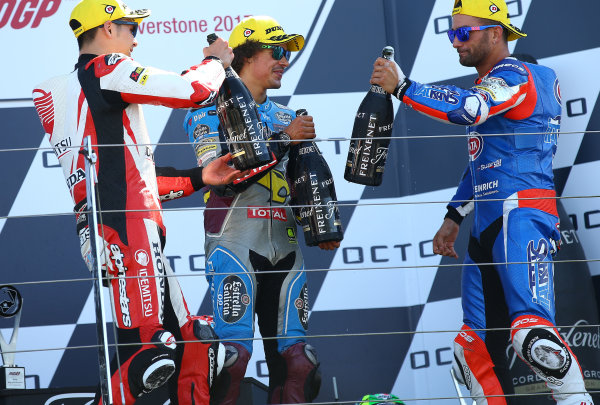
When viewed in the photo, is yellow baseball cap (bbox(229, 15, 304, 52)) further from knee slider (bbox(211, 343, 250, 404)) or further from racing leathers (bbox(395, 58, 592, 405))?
knee slider (bbox(211, 343, 250, 404))

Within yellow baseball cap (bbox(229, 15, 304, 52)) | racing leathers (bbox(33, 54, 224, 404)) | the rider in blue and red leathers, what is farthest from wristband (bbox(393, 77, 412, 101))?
racing leathers (bbox(33, 54, 224, 404))

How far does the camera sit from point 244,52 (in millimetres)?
3367

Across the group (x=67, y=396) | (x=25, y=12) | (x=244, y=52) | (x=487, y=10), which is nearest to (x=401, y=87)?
(x=487, y=10)

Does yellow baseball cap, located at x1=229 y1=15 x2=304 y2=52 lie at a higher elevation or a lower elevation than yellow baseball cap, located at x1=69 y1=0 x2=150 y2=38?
higher

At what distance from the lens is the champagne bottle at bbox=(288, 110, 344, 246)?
3.11m

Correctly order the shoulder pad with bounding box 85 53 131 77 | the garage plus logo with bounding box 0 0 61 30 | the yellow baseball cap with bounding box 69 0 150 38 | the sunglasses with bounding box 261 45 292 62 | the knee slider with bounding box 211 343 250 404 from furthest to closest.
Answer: the garage plus logo with bounding box 0 0 61 30 < the sunglasses with bounding box 261 45 292 62 < the knee slider with bounding box 211 343 250 404 < the yellow baseball cap with bounding box 69 0 150 38 < the shoulder pad with bounding box 85 53 131 77

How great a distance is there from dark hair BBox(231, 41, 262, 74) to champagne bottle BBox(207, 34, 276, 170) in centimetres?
33

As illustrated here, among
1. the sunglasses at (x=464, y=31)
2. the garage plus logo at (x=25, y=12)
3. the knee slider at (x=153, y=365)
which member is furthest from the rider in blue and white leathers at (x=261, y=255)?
the garage plus logo at (x=25, y=12)

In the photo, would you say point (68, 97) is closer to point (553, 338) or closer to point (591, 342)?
point (553, 338)

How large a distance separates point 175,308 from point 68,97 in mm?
627

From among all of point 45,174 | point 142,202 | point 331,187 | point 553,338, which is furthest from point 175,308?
point 45,174

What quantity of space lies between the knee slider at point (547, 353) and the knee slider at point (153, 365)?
994mm

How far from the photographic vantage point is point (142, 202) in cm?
270

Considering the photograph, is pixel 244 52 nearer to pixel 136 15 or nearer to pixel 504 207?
pixel 136 15
